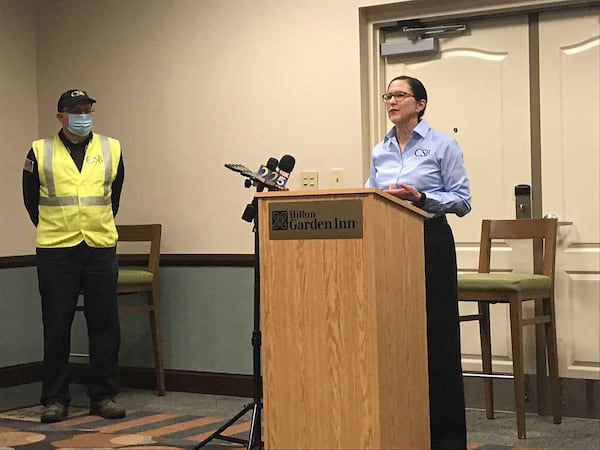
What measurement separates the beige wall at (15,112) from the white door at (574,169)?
290 cm

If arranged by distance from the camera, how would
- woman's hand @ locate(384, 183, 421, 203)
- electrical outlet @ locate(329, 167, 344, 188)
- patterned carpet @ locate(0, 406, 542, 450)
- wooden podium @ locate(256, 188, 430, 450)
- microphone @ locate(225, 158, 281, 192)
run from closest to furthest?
1. wooden podium @ locate(256, 188, 430, 450)
2. woman's hand @ locate(384, 183, 421, 203)
3. microphone @ locate(225, 158, 281, 192)
4. patterned carpet @ locate(0, 406, 542, 450)
5. electrical outlet @ locate(329, 167, 344, 188)

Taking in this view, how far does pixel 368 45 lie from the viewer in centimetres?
434

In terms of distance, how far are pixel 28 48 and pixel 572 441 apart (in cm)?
366

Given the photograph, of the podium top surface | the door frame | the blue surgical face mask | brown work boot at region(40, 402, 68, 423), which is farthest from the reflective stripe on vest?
the podium top surface

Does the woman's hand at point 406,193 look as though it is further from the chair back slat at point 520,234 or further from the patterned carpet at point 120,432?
the chair back slat at point 520,234

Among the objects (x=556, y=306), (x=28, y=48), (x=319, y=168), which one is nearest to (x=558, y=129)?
(x=556, y=306)

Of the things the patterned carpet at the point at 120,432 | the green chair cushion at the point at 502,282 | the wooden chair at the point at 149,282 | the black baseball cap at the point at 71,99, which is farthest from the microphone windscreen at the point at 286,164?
the wooden chair at the point at 149,282

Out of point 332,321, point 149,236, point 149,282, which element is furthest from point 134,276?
point 332,321

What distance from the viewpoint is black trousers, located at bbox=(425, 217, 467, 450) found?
9.61ft

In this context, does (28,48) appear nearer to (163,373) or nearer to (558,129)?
(163,373)

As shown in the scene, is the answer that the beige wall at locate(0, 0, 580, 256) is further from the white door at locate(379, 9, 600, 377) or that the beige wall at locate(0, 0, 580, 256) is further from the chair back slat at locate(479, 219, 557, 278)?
the chair back slat at locate(479, 219, 557, 278)

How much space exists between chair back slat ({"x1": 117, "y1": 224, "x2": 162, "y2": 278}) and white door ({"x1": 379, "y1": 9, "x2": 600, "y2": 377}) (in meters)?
1.56

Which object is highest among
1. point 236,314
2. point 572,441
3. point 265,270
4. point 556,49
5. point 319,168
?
point 556,49

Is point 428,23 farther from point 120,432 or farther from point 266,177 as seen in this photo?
point 120,432
